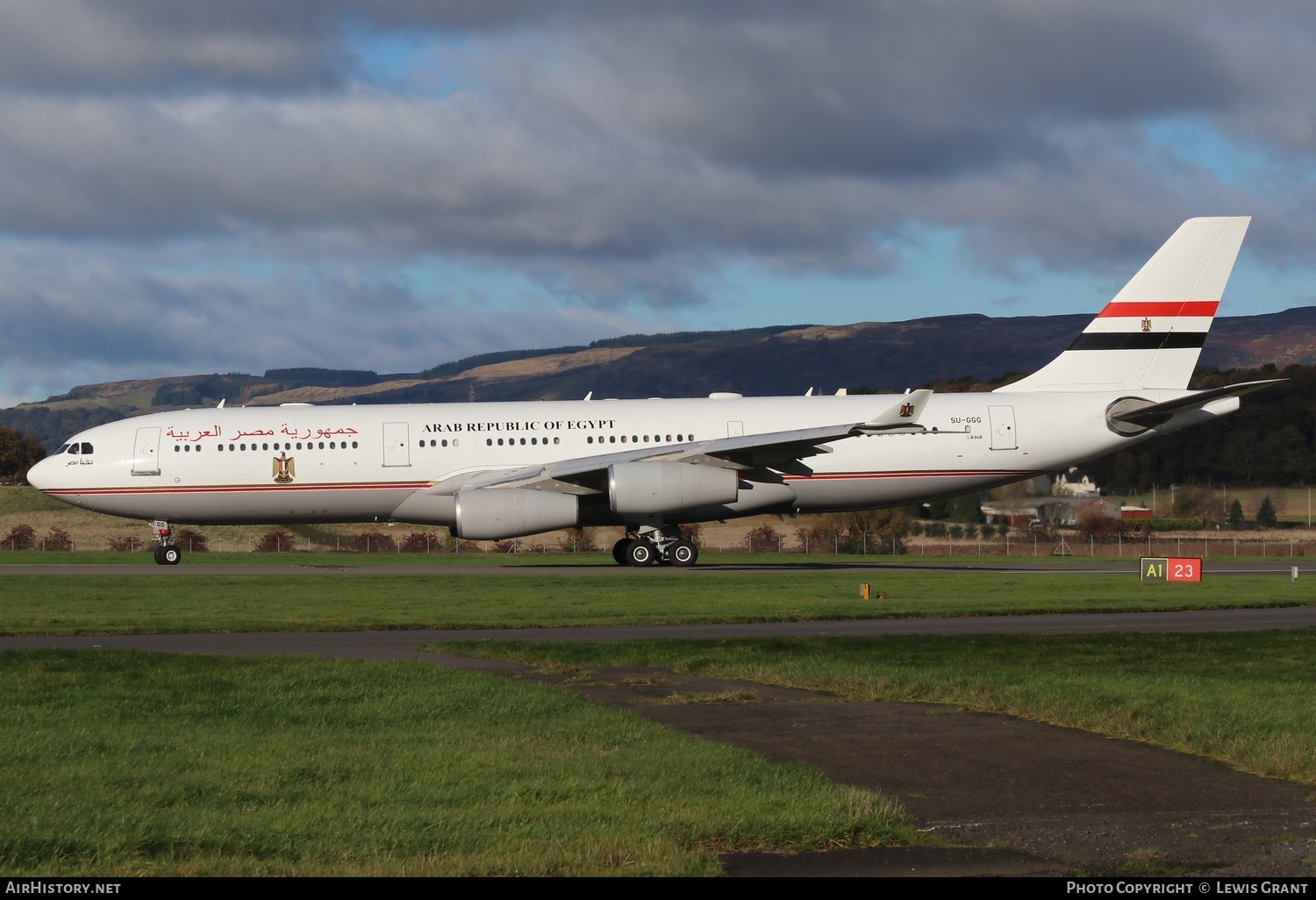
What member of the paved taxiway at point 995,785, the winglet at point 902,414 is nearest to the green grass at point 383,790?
the paved taxiway at point 995,785

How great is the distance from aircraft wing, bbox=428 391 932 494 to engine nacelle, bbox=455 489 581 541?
31.5 inches

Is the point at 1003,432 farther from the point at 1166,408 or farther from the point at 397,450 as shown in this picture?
the point at 397,450

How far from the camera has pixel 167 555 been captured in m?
34.3

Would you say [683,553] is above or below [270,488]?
below

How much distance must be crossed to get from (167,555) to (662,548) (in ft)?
40.7

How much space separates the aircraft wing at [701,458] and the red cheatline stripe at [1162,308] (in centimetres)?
656

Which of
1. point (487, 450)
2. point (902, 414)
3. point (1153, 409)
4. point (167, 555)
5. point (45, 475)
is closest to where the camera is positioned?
point (902, 414)

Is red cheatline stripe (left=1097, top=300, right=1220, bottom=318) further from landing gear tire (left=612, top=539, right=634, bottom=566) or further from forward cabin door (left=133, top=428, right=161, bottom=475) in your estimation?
forward cabin door (left=133, top=428, right=161, bottom=475)

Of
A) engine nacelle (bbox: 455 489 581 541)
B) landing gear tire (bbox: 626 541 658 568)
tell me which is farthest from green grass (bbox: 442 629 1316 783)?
landing gear tire (bbox: 626 541 658 568)

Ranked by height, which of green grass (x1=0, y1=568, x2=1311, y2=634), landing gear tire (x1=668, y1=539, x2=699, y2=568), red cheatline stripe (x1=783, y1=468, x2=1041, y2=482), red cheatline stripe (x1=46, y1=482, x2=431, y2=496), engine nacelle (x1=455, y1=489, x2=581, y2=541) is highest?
red cheatline stripe (x1=46, y1=482, x2=431, y2=496)

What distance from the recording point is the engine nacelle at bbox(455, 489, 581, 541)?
3006 cm

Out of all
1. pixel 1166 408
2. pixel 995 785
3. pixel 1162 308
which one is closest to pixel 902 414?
pixel 1166 408
